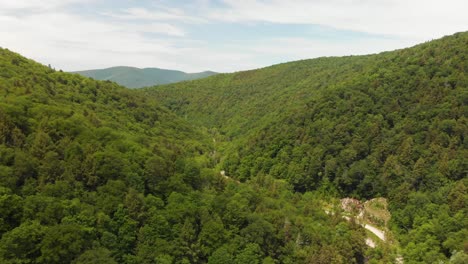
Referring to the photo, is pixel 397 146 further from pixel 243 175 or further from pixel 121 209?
pixel 121 209

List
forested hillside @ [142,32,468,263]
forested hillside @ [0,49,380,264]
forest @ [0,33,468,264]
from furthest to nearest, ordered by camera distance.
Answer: forested hillside @ [142,32,468,263], forest @ [0,33,468,264], forested hillside @ [0,49,380,264]

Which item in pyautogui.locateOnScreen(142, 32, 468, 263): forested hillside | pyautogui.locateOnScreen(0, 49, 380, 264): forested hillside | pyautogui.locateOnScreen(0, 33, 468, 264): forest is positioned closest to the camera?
pyautogui.locateOnScreen(0, 49, 380, 264): forested hillside

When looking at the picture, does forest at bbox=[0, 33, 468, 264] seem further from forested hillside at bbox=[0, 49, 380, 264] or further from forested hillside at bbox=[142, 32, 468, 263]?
forested hillside at bbox=[142, 32, 468, 263]

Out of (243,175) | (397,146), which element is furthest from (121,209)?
(397,146)

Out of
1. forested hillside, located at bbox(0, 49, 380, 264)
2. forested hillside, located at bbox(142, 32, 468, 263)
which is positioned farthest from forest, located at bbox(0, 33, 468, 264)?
forested hillside, located at bbox(142, 32, 468, 263)

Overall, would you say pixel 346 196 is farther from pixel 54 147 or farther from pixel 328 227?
pixel 54 147

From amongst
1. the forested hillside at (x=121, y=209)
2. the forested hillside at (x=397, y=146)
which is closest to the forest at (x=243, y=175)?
the forested hillside at (x=121, y=209)
